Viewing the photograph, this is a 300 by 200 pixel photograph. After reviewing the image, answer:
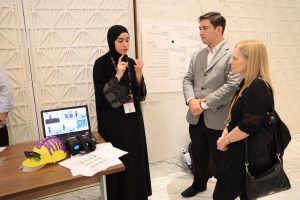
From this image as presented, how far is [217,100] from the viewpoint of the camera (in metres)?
A: 1.89

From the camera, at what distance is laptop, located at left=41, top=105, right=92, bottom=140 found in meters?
1.65

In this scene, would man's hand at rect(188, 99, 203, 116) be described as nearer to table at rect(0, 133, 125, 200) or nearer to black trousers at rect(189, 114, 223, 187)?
black trousers at rect(189, 114, 223, 187)

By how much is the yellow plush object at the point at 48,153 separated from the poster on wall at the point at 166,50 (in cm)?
155

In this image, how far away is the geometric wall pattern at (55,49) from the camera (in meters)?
2.14

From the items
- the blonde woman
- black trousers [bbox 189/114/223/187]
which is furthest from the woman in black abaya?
the blonde woman

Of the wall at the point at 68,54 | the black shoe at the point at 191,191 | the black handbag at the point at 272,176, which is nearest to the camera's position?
the black handbag at the point at 272,176

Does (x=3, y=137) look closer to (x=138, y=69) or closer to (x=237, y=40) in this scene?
(x=138, y=69)

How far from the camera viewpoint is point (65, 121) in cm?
170

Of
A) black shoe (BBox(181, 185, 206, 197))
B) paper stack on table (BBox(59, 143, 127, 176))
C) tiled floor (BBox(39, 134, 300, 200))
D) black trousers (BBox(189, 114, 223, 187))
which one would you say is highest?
paper stack on table (BBox(59, 143, 127, 176))

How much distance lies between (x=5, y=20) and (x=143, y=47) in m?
1.33

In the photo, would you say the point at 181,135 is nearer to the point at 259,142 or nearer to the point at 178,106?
the point at 178,106

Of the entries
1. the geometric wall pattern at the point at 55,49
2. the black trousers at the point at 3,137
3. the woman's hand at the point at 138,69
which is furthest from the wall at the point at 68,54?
the woman's hand at the point at 138,69

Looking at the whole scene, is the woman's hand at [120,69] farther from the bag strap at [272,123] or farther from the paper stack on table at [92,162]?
the bag strap at [272,123]

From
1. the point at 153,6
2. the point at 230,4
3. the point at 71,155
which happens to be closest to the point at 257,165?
the point at 71,155
